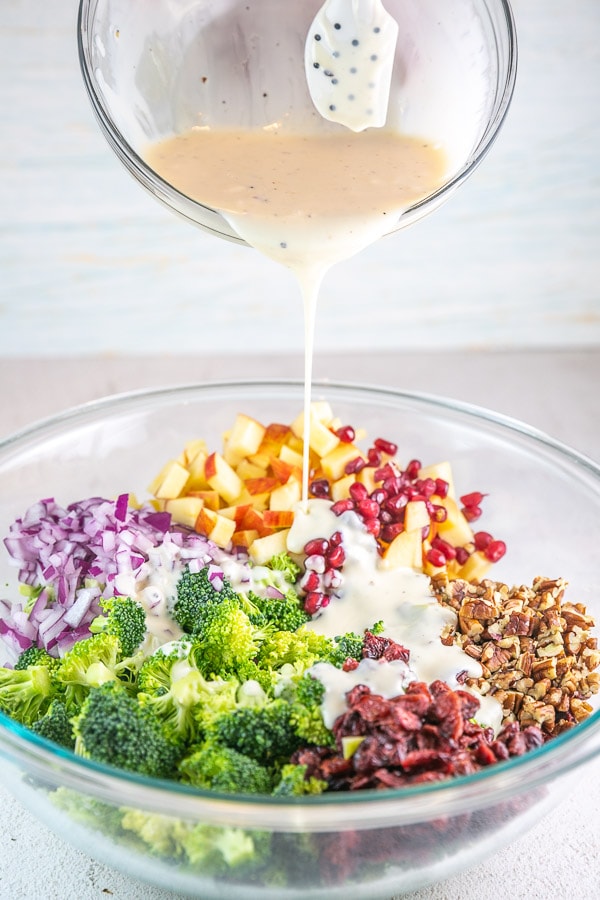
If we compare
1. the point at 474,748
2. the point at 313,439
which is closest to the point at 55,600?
the point at 313,439

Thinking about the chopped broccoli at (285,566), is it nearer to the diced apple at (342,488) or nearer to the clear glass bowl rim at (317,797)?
the diced apple at (342,488)

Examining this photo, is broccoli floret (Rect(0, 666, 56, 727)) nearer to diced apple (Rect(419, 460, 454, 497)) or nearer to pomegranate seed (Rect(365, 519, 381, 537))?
pomegranate seed (Rect(365, 519, 381, 537))

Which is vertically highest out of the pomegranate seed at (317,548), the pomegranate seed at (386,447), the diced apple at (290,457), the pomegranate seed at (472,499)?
the pomegranate seed at (386,447)

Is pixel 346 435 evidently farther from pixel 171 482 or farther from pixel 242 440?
pixel 171 482

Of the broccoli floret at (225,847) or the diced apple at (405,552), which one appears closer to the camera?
the broccoli floret at (225,847)

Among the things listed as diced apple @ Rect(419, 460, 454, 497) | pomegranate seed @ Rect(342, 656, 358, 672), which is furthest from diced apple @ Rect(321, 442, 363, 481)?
pomegranate seed @ Rect(342, 656, 358, 672)

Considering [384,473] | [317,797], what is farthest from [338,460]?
[317,797]

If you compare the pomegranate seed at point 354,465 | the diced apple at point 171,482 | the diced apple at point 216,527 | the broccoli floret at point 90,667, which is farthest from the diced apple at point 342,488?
the broccoli floret at point 90,667

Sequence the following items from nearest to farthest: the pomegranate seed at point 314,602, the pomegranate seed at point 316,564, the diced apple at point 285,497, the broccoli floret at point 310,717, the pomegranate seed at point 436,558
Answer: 1. the broccoli floret at point 310,717
2. the pomegranate seed at point 314,602
3. the pomegranate seed at point 316,564
4. the pomegranate seed at point 436,558
5. the diced apple at point 285,497
